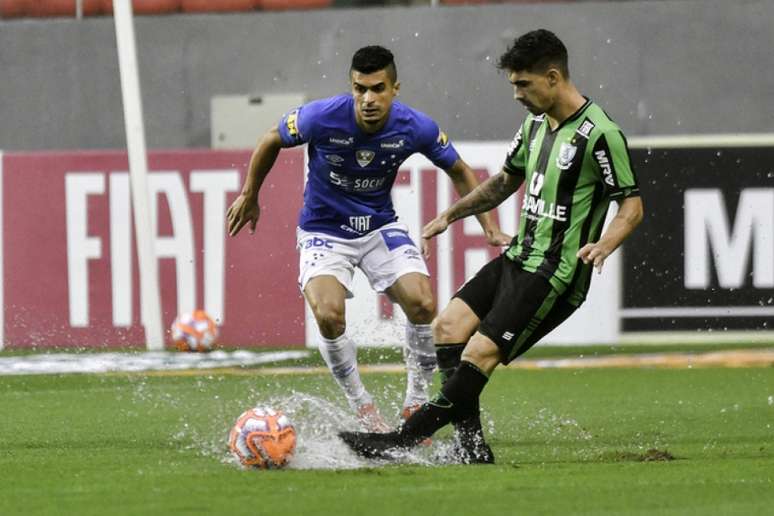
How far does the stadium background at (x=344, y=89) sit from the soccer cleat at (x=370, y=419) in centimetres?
542

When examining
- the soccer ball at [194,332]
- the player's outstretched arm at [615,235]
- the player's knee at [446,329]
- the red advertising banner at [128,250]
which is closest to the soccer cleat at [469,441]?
the player's knee at [446,329]

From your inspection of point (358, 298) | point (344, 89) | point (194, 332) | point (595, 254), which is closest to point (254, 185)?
point (595, 254)

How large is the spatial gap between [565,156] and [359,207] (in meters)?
1.69

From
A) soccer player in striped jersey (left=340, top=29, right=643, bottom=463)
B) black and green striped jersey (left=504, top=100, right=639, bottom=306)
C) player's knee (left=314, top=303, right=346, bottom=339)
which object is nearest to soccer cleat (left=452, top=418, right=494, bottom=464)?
soccer player in striped jersey (left=340, top=29, right=643, bottom=463)

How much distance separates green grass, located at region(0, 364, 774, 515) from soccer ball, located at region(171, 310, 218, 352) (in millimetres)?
1569

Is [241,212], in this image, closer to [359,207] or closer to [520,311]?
[359,207]

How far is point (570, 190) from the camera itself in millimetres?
7242

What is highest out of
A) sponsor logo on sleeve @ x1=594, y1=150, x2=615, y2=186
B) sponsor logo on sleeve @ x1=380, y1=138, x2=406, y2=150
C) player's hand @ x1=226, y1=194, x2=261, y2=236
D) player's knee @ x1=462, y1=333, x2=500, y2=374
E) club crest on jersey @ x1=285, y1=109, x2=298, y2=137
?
club crest on jersey @ x1=285, y1=109, x2=298, y2=137

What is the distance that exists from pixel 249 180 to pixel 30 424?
209cm

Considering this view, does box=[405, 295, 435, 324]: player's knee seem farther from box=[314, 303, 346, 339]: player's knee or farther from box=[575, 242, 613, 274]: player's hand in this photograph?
box=[575, 242, 613, 274]: player's hand

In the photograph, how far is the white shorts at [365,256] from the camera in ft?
28.1

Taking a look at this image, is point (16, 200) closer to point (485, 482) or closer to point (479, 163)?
point (479, 163)

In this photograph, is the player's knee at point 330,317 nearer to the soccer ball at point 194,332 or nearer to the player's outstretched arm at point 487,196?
the player's outstretched arm at point 487,196

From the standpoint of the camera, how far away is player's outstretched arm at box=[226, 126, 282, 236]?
327 inches
